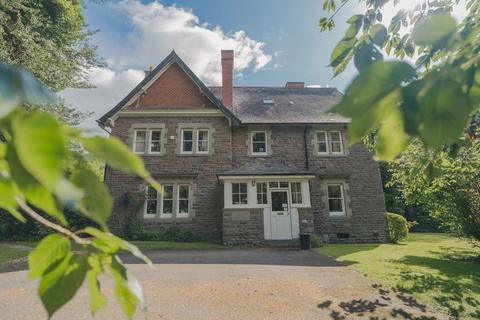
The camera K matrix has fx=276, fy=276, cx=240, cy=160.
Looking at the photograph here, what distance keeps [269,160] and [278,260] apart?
763 cm

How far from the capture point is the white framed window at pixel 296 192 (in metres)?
14.2

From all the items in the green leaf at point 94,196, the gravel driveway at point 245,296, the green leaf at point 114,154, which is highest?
the green leaf at point 114,154

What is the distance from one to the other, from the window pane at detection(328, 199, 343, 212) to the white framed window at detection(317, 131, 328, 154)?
2912 mm

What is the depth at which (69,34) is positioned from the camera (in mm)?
16469

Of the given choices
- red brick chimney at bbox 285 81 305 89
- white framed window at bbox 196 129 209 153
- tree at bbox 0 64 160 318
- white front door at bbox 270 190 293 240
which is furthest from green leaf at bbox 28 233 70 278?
red brick chimney at bbox 285 81 305 89

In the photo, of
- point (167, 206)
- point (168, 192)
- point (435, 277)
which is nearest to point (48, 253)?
point (435, 277)

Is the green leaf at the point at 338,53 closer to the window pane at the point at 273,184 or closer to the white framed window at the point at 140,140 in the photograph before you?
the window pane at the point at 273,184

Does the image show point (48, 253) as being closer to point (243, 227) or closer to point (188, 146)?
point (243, 227)

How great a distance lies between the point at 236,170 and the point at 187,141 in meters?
3.31

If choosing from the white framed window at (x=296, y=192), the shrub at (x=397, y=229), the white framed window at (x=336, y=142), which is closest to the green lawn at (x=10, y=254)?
the white framed window at (x=296, y=192)

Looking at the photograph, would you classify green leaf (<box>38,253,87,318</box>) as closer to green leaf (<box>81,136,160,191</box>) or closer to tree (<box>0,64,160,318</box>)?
tree (<box>0,64,160,318</box>)

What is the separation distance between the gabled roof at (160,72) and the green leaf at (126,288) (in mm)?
15065

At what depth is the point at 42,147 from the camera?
29 centimetres

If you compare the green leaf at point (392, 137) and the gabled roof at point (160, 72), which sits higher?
the gabled roof at point (160, 72)
